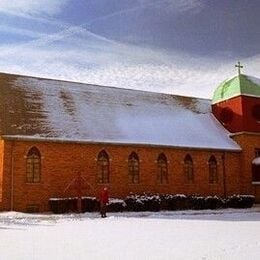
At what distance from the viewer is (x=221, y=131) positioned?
4056 centimetres

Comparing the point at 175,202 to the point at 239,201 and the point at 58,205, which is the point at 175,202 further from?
the point at 58,205

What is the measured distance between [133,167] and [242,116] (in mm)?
11842

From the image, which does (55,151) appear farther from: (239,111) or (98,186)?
(239,111)

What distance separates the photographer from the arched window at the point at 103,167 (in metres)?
32.8

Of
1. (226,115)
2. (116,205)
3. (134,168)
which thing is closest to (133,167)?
(134,168)

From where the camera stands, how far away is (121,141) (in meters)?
33.2

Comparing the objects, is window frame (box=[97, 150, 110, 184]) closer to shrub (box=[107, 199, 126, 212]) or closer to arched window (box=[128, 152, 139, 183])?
arched window (box=[128, 152, 139, 183])

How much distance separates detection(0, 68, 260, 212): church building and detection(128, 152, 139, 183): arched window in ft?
0.24

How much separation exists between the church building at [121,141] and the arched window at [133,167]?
72 millimetres

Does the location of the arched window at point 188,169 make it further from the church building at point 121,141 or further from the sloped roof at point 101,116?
the sloped roof at point 101,116

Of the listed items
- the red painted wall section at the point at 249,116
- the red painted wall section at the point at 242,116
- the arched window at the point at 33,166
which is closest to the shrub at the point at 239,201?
the red painted wall section at the point at 242,116

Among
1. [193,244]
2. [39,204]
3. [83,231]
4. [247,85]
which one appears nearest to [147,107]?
[247,85]

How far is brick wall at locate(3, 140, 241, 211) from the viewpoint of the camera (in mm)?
29891

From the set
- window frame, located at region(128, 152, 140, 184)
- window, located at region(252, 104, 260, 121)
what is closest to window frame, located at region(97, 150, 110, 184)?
window frame, located at region(128, 152, 140, 184)
